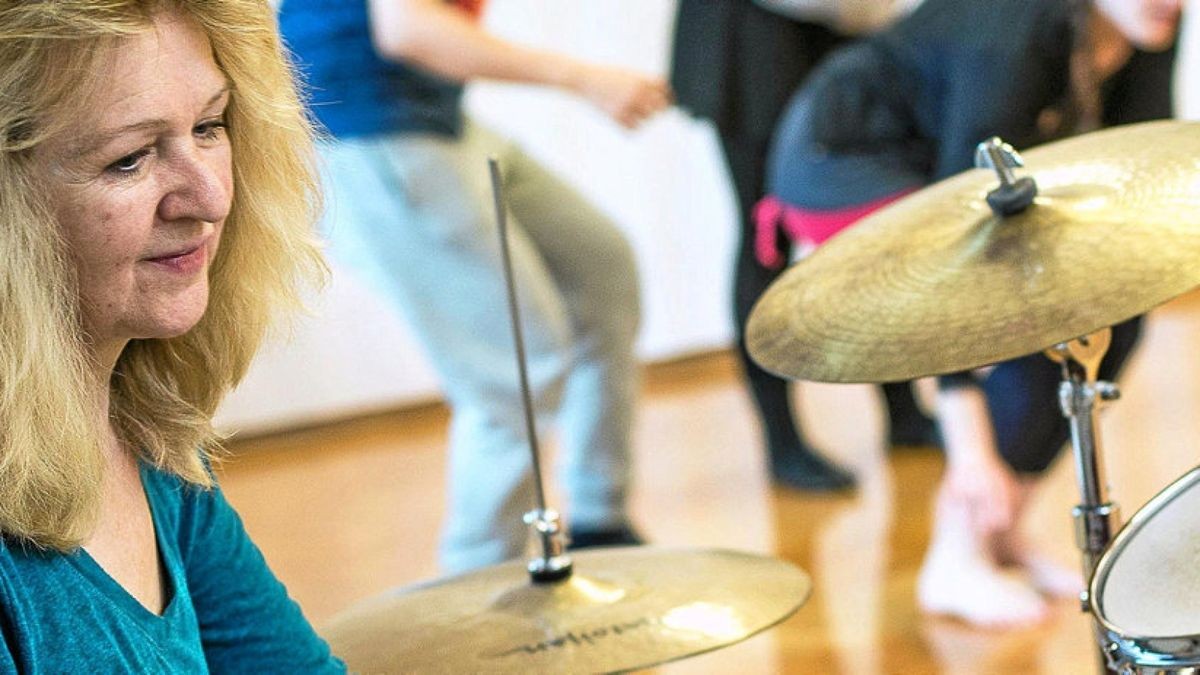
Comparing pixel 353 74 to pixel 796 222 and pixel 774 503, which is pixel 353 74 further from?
pixel 774 503

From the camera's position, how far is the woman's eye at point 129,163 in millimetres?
843

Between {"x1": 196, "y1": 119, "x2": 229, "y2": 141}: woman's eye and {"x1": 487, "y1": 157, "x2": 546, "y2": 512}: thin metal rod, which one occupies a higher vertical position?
{"x1": 196, "y1": 119, "x2": 229, "y2": 141}: woman's eye

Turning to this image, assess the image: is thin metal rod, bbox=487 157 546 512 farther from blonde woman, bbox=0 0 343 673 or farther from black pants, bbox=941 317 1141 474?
black pants, bbox=941 317 1141 474

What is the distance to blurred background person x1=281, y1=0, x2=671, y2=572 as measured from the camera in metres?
1.94

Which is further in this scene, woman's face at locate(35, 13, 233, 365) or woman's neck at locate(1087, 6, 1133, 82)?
woman's neck at locate(1087, 6, 1133, 82)

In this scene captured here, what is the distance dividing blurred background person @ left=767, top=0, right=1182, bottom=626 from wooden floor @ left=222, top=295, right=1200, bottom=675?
0.10 m

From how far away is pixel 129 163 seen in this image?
848 mm

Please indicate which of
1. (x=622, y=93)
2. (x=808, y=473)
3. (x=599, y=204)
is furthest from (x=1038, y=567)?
(x=599, y=204)

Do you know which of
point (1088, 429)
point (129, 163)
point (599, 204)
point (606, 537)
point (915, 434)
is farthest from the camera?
point (599, 204)

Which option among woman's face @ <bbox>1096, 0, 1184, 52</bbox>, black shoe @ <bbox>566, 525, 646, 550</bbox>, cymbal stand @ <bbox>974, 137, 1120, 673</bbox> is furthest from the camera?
black shoe @ <bbox>566, 525, 646, 550</bbox>

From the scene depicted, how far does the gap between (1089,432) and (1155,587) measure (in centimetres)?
31

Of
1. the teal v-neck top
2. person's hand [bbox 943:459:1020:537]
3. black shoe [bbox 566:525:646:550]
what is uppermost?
the teal v-neck top

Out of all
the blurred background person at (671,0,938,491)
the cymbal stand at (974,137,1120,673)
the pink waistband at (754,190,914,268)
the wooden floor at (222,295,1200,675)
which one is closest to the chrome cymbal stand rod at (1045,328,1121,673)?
the cymbal stand at (974,137,1120,673)

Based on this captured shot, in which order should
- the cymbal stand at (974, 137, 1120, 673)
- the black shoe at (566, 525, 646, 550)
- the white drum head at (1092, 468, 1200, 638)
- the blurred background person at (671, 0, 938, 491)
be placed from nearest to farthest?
1. the white drum head at (1092, 468, 1200, 638)
2. the cymbal stand at (974, 137, 1120, 673)
3. the black shoe at (566, 525, 646, 550)
4. the blurred background person at (671, 0, 938, 491)
